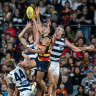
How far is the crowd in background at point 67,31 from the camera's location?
17.1 metres

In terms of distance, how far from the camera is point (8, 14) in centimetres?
1964

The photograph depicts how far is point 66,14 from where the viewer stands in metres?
19.5

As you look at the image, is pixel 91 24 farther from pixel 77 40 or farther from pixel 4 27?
pixel 4 27

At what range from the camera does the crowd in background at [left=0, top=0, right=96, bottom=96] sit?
673 inches

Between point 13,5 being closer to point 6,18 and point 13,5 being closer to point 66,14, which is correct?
point 6,18

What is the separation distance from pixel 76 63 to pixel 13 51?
271 centimetres

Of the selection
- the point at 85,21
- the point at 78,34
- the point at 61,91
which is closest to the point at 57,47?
the point at 61,91

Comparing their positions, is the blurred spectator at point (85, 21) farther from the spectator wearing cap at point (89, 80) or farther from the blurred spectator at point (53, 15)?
the spectator wearing cap at point (89, 80)

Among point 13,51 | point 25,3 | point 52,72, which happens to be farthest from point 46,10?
point 52,72

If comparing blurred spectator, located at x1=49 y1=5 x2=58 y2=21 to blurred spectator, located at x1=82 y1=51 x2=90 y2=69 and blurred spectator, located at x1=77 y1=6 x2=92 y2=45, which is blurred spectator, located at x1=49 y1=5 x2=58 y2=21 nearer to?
blurred spectator, located at x1=77 y1=6 x2=92 y2=45

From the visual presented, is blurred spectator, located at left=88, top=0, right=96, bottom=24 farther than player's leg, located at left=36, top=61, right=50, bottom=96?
Yes

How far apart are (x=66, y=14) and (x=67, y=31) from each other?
105 cm

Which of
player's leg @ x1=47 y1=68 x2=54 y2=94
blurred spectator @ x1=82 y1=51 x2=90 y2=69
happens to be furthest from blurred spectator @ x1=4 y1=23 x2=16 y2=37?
player's leg @ x1=47 y1=68 x2=54 y2=94

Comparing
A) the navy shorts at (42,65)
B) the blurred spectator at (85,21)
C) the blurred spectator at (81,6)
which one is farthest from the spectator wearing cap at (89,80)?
the navy shorts at (42,65)
